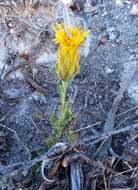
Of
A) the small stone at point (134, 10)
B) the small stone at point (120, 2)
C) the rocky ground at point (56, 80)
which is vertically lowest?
the rocky ground at point (56, 80)

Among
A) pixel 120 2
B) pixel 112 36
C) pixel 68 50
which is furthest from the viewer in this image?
pixel 120 2

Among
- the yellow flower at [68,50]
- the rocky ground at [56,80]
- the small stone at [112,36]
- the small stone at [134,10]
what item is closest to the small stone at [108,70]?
the rocky ground at [56,80]

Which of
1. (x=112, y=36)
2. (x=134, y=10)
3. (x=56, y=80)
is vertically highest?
(x=134, y=10)

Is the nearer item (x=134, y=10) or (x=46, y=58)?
(x=46, y=58)

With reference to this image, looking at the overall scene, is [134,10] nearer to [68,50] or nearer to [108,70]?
[108,70]

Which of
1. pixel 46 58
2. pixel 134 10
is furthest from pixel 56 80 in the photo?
pixel 134 10

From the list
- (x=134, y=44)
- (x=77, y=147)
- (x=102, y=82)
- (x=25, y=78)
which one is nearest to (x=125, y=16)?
(x=134, y=44)

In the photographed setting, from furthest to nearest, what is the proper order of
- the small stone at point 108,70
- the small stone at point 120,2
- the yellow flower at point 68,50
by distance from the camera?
the small stone at point 120,2 < the small stone at point 108,70 < the yellow flower at point 68,50

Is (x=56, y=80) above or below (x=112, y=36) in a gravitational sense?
below

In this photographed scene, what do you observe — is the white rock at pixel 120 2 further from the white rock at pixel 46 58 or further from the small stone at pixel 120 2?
the white rock at pixel 46 58
